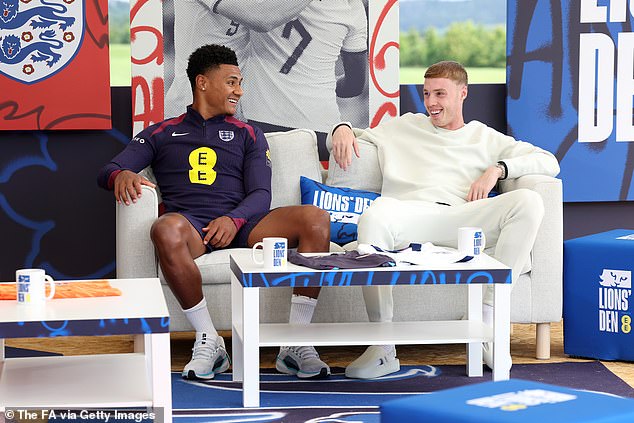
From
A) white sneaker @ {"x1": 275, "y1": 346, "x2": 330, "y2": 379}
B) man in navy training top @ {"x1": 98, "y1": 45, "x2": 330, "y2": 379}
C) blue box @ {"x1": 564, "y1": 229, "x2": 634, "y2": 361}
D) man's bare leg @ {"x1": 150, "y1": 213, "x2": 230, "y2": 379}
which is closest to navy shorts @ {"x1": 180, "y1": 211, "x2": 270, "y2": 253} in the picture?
man in navy training top @ {"x1": 98, "y1": 45, "x2": 330, "y2": 379}

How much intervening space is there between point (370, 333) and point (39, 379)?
1.11 meters

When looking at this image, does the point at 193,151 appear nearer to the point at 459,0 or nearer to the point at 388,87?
the point at 388,87

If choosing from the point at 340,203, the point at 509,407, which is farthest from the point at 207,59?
the point at 509,407

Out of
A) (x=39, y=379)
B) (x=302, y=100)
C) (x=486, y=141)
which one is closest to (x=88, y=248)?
(x=302, y=100)

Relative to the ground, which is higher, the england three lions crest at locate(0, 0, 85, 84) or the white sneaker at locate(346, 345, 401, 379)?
the england three lions crest at locate(0, 0, 85, 84)

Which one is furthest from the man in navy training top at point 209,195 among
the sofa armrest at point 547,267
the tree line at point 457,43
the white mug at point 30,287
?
the tree line at point 457,43

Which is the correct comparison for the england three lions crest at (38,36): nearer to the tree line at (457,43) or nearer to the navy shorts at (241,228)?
the navy shorts at (241,228)

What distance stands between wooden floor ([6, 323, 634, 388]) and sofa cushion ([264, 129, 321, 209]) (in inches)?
25.2

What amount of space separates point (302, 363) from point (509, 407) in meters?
1.99

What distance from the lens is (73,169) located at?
4.78m

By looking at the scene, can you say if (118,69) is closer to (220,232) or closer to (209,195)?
(209,195)

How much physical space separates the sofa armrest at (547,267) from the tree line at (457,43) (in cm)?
749

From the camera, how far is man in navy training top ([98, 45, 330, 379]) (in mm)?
3627

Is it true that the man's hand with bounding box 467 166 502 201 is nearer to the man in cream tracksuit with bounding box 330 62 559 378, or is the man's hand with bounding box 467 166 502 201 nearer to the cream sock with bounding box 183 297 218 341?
the man in cream tracksuit with bounding box 330 62 559 378
